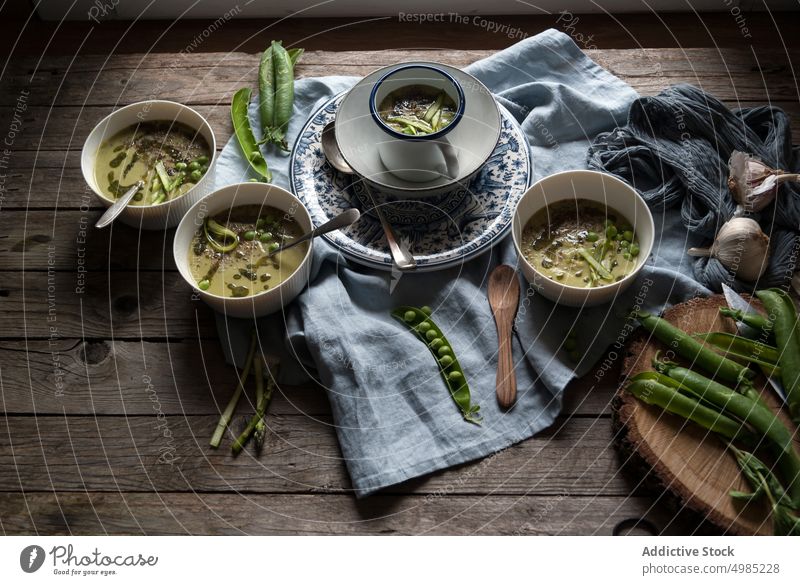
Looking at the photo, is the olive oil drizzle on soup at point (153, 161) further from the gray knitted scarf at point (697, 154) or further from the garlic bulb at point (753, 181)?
the garlic bulb at point (753, 181)

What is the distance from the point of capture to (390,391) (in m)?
1.67

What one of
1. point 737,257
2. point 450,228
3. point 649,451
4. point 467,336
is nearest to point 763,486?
point 649,451

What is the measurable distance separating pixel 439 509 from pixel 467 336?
385mm

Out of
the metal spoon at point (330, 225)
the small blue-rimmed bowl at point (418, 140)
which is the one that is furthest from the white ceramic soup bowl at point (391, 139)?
the metal spoon at point (330, 225)

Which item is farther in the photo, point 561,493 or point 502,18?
point 502,18

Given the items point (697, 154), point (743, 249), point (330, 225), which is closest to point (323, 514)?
point (330, 225)

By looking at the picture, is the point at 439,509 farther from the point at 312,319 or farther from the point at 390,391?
the point at 312,319

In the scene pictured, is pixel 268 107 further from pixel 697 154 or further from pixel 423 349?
pixel 697 154

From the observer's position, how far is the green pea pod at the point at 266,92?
2027 mm

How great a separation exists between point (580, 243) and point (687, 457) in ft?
1.66

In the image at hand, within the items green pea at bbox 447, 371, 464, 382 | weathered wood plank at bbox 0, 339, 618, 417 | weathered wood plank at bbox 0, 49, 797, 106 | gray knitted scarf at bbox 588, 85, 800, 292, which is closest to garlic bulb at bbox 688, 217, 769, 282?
gray knitted scarf at bbox 588, 85, 800, 292

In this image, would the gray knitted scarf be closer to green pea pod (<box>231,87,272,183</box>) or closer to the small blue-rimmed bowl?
the small blue-rimmed bowl

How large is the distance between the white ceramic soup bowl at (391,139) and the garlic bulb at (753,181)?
1.80ft

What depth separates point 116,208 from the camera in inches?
71.0
